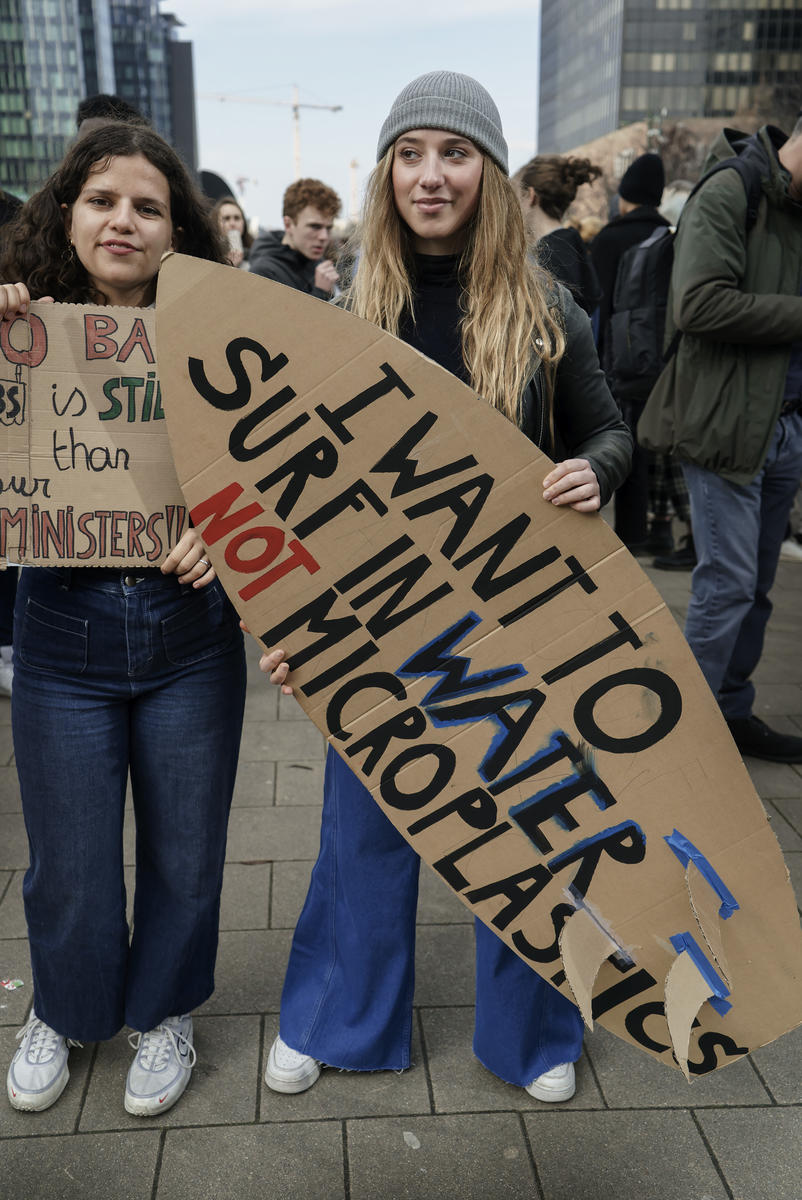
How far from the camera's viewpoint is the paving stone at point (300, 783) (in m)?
3.56

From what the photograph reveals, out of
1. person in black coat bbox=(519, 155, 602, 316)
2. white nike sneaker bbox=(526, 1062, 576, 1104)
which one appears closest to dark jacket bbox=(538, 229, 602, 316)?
person in black coat bbox=(519, 155, 602, 316)

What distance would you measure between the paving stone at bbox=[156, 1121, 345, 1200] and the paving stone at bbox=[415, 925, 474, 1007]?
0.49m

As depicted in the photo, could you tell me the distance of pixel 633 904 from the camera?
177cm

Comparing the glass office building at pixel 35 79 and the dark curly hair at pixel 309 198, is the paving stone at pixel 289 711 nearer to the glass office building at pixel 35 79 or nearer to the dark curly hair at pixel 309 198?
the dark curly hair at pixel 309 198

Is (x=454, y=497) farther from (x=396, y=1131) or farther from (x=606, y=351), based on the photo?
(x=606, y=351)

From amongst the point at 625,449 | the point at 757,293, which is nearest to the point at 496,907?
the point at 625,449

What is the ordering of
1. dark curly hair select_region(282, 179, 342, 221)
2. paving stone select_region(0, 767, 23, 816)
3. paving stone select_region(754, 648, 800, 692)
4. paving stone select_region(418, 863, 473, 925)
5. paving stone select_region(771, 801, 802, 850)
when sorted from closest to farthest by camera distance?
paving stone select_region(418, 863, 473, 925), paving stone select_region(771, 801, 802, 850), paving stone select_region(0, 767, 23, 816), paving stone select_region(754, 648, 800, 692), dark curly hair select_region(282, 179, 342, 221)

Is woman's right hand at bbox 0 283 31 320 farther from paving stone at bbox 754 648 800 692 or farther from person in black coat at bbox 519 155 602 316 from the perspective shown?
paving stone at bbox 754 648 800 692

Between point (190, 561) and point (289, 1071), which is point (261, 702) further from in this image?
point (190, 561)

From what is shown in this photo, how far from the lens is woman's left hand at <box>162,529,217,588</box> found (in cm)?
184

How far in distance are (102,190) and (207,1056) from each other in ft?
5.75

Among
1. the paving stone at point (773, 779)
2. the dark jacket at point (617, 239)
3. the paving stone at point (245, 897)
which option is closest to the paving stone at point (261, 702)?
the paving stone at point (245, 897)

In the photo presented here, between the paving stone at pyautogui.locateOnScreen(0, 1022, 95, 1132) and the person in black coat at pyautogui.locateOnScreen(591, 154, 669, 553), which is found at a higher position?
the person in black coat at pyautogui.locateOnScreen(591, 154, 669, 553)

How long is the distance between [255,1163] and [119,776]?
76 cm
